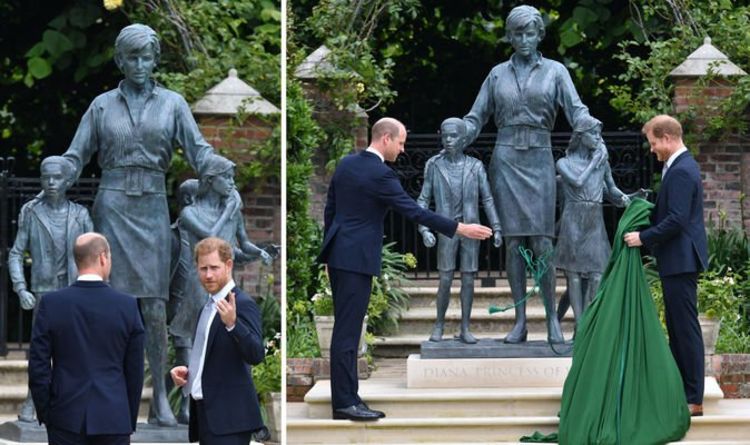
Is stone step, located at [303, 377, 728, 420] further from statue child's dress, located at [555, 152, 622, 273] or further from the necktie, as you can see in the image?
the necktie

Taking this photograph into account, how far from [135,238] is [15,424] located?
136cm

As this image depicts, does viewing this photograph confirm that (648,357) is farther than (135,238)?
No

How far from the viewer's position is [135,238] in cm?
1035

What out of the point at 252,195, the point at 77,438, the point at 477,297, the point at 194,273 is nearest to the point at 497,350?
the point at 194,273

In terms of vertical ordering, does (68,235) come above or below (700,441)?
above

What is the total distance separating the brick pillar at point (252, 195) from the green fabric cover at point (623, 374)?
451cm

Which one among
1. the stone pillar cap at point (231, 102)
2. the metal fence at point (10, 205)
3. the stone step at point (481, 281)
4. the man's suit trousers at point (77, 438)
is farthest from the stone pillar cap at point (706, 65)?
the man's suit trousers at point (77, 438)

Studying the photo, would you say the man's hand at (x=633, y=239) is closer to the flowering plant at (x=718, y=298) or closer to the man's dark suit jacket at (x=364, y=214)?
the man's dark suit jacket at (x=364, y=214)

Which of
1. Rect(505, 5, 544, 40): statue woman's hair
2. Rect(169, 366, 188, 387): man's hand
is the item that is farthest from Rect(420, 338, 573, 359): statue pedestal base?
Rect(169, 366, 188, 387): man's hand

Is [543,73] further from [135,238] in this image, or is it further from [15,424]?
[15,424]

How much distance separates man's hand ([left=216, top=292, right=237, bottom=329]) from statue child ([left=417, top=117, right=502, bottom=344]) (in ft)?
11.5

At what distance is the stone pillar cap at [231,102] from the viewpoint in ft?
46.2

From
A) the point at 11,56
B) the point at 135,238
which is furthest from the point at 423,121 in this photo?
the point at 135,238

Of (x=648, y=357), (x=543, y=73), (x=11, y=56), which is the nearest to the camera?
(x=648, y=357)
